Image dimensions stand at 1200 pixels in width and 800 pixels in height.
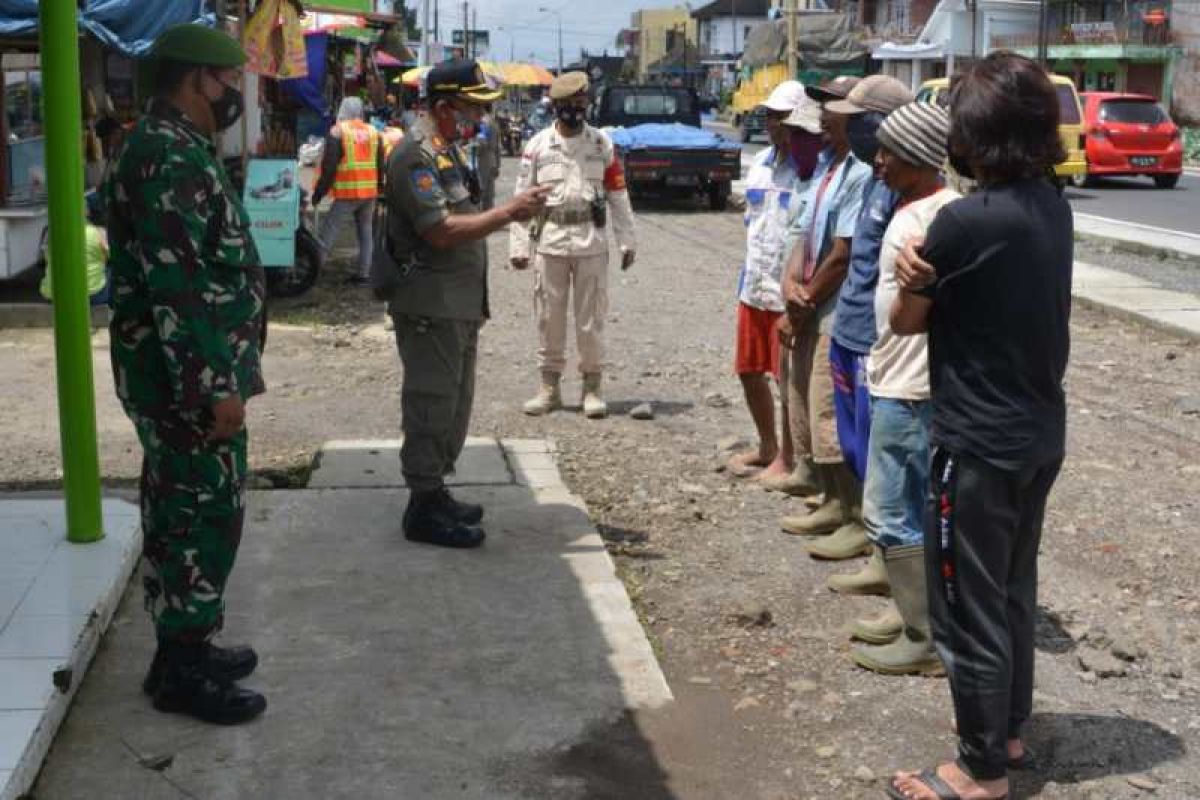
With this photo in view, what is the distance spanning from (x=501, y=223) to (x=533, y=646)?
1464mm

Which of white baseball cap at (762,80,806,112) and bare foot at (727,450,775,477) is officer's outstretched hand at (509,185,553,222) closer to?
white baseball cap at (762,80,806,112)

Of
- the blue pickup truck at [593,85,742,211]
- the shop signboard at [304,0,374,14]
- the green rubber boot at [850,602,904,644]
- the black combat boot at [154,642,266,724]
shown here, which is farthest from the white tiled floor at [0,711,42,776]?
the blue pickup truck at [593,85,742,211]

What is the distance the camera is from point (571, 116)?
303 inches

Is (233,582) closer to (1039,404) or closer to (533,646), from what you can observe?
(533,646)

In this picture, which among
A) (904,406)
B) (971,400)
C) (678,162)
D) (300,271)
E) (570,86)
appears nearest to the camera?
(971,400)

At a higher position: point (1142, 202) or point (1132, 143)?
point (1132, 143)

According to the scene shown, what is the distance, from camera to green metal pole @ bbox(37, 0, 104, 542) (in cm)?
455

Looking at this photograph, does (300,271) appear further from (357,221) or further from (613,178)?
(613,178)

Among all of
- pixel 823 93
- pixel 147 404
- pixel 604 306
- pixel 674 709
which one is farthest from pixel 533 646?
pixel 604 306

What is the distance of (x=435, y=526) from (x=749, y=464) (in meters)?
2.00

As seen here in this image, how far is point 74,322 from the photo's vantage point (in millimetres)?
4641

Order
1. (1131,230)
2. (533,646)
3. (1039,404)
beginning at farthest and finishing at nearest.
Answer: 1. (1131,230)
2. (533,646)
3. (1039,404)

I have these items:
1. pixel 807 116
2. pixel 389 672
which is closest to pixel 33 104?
pixel 807 116

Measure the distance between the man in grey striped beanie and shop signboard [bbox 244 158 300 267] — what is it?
7712 mm
